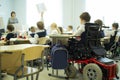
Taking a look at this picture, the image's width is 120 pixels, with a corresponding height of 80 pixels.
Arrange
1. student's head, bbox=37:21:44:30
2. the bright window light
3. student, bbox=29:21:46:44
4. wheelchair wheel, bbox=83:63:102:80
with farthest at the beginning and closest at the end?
the bright window light < student's head, bbox=37:21:44:30 < student, bbox=29:21:46:44 < wheelchair wheel, bbox=83:63:102:80

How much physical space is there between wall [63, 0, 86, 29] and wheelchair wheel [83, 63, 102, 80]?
5250mm

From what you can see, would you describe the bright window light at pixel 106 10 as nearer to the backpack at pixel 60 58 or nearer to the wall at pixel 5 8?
the wall at pixel 5 8

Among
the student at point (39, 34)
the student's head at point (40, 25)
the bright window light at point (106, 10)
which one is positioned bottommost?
the student at point (39, 34)

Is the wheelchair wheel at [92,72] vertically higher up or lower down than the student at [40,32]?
lower down

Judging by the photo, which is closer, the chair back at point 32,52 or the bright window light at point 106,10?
the chair back at point 32,52

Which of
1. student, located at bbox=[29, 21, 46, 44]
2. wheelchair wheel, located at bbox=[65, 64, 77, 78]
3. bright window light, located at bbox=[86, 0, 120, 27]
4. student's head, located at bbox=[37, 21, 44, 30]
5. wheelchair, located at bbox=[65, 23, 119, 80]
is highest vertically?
bright window light, located at bbox=[86, 0, 120, 27]

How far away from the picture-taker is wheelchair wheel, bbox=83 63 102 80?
3.29m

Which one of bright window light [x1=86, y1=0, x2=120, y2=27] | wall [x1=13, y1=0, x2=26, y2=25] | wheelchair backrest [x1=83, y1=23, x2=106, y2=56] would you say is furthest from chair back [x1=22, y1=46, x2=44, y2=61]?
wall [x1=13, y1=0, x2=26, y2=25]

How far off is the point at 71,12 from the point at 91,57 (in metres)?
5.25

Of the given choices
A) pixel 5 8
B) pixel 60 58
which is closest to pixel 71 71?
pixel 60 58

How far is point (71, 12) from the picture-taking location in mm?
8617

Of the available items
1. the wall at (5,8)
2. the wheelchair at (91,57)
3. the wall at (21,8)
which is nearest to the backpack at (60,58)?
the wheelchair at (91,57)

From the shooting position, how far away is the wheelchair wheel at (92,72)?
3.29 m

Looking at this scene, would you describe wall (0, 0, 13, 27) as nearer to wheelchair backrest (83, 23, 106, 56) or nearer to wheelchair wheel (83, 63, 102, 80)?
wheelchair backrest (83, 23, 106, 56)
